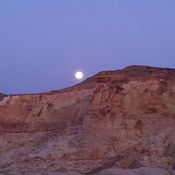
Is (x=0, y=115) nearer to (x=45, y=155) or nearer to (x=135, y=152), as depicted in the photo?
(x=45, y=155)

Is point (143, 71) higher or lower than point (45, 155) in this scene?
higher

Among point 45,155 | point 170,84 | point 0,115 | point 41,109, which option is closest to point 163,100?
point 170,84

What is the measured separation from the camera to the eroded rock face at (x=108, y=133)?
2903cm

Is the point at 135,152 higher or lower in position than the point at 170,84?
lower

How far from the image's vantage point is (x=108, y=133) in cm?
3081

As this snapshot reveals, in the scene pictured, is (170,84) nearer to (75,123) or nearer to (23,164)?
(75,123)

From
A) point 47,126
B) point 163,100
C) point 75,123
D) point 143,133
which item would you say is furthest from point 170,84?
point 47,126

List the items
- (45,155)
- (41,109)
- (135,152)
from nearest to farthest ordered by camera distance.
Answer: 1. (135,152)
2. (45,155)
3. (41,109)

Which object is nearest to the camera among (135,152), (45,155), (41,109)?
(135,152)

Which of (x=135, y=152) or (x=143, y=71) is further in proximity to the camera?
(x=143, y=71)

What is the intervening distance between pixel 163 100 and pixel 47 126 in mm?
7546

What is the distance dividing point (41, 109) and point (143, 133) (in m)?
8.90

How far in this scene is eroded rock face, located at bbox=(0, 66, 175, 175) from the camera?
1143 inches

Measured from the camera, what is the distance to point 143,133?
30.2m
